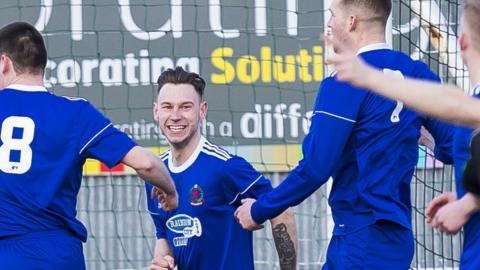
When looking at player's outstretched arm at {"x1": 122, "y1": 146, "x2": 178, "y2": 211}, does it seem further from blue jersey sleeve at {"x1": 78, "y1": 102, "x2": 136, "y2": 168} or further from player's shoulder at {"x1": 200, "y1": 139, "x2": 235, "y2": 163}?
player's shoulder at {"x1": 200, "y1": 139, "x2": 235, "y2": 163}

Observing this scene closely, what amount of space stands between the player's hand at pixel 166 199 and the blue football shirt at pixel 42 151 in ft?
1.03

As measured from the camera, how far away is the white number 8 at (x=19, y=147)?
5.42 m

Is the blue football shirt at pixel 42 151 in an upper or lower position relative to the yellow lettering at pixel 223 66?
lower

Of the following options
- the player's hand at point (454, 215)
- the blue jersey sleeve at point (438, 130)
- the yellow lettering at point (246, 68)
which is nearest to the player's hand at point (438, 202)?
the player's hand at point (454, 215)

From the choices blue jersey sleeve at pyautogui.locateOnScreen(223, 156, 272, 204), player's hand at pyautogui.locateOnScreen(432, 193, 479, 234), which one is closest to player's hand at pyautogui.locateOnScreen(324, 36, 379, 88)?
player's hand at pyautogui.locateOnScreen(432, 193, 479, 234)

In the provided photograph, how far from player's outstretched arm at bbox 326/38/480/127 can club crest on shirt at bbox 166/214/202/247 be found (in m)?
2.58

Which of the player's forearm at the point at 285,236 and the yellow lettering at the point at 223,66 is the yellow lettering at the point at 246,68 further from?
the player's forearm at the point at 285,236

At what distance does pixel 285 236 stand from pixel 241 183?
35cm

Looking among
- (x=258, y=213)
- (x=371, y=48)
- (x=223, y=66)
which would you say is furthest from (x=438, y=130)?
(x=223, y=66)

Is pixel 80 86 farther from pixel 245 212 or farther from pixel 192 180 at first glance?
pixel 245 212

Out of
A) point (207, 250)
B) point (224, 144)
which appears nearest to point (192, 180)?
point (207, 250)

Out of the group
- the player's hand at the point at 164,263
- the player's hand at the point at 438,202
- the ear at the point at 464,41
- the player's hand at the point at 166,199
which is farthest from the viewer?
Result: the player's hand at the point at 164,263

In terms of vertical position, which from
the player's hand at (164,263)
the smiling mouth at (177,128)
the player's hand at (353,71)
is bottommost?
the player's hand at (164,263)

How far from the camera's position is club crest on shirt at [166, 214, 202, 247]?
19.6 ft
